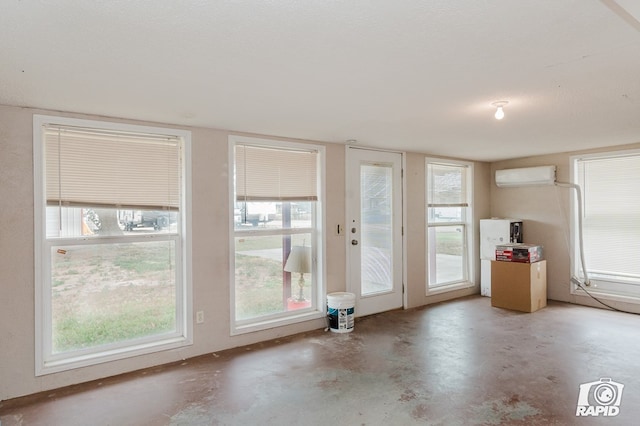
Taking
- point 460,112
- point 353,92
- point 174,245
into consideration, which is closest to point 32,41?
point 353,92

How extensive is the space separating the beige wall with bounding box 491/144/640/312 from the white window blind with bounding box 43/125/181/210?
5035mm

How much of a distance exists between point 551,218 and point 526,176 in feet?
2.32

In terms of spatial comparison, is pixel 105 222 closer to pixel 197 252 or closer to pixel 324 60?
pixel 197 252

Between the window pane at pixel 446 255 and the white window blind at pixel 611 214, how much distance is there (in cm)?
166

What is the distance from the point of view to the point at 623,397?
2.63 metres

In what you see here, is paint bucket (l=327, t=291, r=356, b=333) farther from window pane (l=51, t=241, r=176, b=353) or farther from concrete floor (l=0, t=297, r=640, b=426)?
window pane (l=51, t=241, r=176, b=353)

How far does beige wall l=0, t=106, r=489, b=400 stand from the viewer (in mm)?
2686

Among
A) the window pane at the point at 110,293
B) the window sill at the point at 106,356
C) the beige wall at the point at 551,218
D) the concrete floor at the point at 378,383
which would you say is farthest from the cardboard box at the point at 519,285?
the window pane at the point at 110,293

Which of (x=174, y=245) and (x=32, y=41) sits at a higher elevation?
(x=32, y=41)

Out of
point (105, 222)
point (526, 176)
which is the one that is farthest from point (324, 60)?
point (526, 176)

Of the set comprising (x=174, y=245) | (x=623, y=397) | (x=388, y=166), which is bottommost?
(x=623, y=397)

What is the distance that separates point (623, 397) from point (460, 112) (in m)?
2.39

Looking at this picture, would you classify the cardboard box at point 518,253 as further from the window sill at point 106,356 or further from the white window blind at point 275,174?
the window sill at point 106,356

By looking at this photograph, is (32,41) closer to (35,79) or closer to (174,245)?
(35,79)
